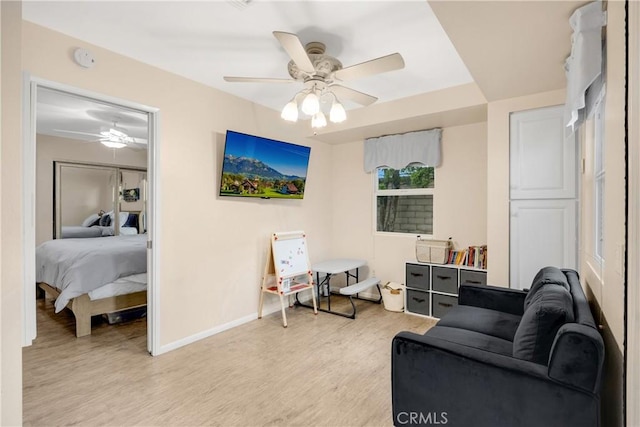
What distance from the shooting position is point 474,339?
6.56 feet

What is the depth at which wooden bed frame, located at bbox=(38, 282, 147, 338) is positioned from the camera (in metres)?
3.26

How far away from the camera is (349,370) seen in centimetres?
257

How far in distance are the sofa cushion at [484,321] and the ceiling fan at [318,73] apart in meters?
1.69

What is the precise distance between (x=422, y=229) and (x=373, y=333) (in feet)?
5.17

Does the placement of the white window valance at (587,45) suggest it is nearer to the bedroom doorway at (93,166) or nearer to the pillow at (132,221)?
the bedroom doorway at (93,166)

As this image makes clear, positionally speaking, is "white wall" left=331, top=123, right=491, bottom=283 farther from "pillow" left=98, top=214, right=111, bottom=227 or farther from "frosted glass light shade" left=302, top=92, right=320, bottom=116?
"pillow" left=98, top=214, right=111, bottom=227

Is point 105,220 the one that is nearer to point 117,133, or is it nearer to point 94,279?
point 117,133

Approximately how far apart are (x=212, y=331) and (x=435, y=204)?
2926 millimetres

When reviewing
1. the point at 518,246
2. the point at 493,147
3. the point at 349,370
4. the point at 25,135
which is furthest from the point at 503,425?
the point at 25,135

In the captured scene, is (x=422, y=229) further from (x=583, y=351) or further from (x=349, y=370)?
(x=583, y=351)

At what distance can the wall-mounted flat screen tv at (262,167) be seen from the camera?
336 cm

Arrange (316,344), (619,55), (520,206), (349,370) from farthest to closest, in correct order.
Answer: (316,344), (520,206), (349,370), (619,55)

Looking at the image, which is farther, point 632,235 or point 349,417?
point 349,417

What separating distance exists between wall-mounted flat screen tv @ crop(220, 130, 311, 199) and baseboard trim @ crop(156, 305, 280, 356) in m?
1.35
